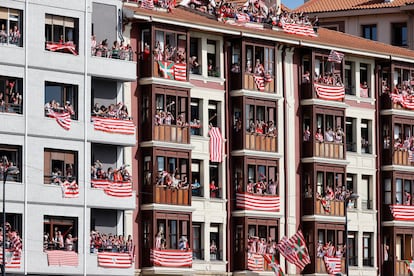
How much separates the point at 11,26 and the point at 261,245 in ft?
75.5

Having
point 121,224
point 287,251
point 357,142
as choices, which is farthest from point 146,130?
point 357,142

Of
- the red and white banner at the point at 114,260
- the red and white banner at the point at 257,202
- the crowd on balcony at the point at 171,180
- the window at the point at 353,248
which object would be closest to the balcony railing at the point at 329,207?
the window at the point at 353,248

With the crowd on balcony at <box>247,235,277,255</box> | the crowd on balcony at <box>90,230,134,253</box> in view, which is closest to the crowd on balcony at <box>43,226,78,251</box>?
the crowd on balcony at <box>90,230,134,253</box>

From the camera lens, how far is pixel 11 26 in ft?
324

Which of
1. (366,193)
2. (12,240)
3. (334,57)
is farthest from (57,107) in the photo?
(366,193)

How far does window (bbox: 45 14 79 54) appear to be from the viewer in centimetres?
10050

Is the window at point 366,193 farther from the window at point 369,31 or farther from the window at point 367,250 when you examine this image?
the window at point 369,31

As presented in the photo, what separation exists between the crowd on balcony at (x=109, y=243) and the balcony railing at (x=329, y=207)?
1739cm

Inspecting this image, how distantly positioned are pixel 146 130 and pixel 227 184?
320 inches

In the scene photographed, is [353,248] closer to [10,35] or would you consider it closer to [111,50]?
[111,50]

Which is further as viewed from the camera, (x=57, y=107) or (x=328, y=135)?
(x=328, y=135)

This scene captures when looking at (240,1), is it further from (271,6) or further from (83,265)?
(83,265)

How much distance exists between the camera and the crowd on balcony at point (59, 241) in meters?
98.5

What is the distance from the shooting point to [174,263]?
105m
